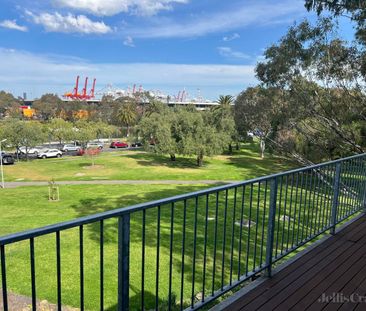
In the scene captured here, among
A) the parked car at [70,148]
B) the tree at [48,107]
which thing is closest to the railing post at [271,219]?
the parked car at [70,148]

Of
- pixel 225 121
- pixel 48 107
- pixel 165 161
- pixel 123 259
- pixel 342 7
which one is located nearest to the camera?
pixel 123 259

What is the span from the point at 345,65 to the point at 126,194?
44.6 feet

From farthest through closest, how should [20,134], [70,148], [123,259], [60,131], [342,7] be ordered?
[70,148] → [60,131] → [20,134] → [342,7] → [123,259]

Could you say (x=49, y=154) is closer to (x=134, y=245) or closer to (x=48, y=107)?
(x=134, y=245)

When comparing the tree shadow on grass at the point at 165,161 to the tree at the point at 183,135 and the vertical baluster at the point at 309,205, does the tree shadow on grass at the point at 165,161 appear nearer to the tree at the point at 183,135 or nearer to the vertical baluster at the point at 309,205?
the tree at the point at 183,135

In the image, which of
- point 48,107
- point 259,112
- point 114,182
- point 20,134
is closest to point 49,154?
point 20,134

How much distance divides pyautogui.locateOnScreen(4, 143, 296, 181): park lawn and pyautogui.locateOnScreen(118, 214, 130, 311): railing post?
2442cm

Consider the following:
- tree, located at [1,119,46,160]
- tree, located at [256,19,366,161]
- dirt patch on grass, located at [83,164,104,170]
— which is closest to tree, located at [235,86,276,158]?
tree, located at [256,19,366,161]

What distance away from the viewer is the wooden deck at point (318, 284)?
2.61 metres

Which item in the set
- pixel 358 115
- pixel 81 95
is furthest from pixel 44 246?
pixel 81 95

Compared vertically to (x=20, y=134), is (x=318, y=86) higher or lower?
higher

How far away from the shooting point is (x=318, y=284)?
9.70 ft

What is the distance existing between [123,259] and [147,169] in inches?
1144

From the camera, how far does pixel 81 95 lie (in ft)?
400
